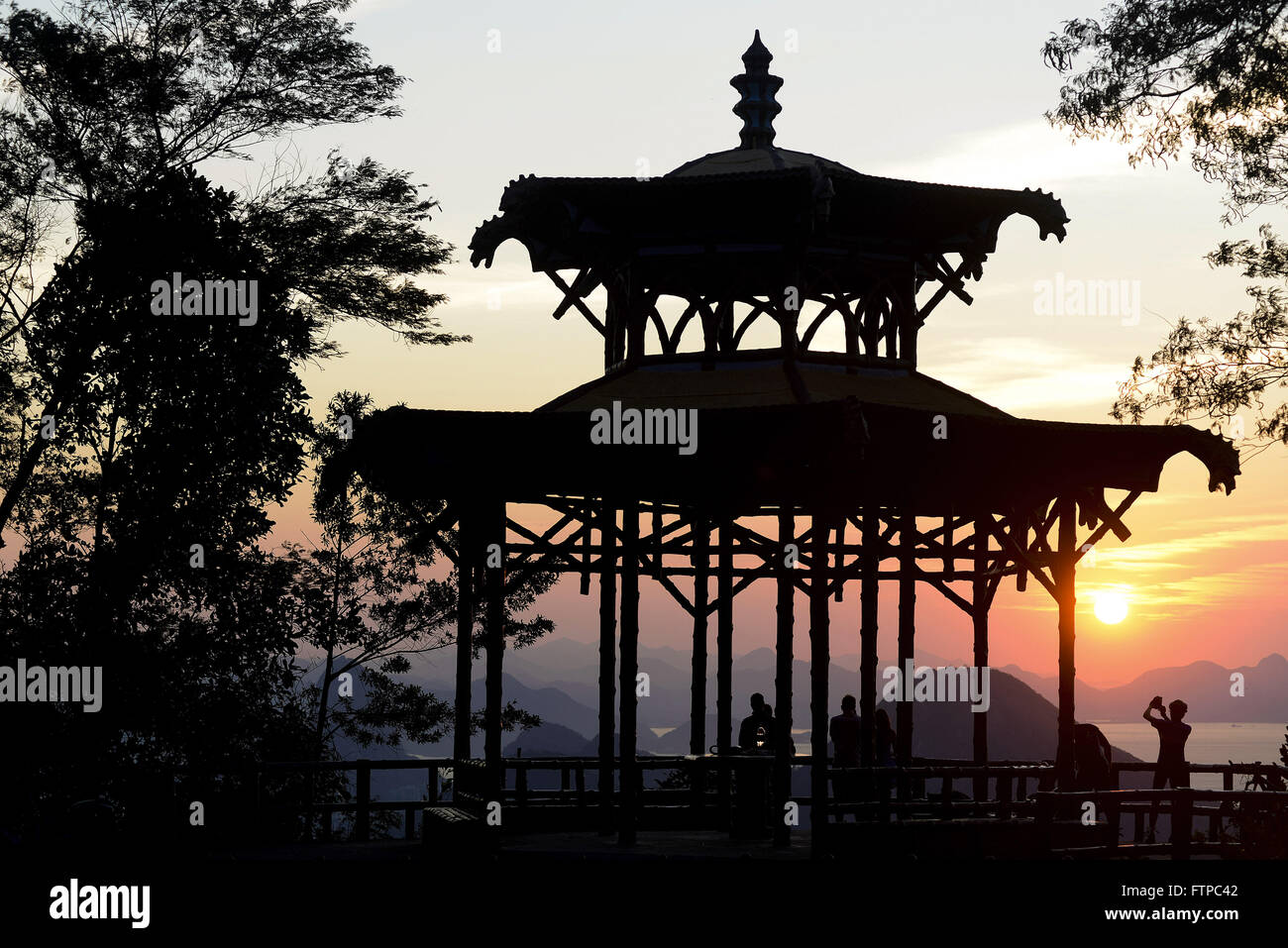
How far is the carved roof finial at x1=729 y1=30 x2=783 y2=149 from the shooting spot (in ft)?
82.7

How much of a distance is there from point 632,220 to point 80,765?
12529 mm

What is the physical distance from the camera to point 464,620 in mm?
21906

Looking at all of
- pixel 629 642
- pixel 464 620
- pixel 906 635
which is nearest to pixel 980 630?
pixel 906 635

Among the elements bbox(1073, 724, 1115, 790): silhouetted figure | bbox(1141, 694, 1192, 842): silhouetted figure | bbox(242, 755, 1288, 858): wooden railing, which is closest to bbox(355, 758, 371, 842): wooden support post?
bbox(242, 755, 1288, 858): wooden railing

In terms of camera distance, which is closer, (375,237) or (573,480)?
(573,480)

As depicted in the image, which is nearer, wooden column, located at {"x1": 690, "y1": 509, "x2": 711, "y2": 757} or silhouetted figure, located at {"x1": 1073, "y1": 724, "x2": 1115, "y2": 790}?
silhouetted figure, located at {"x1": 1073, "y1": 724, "x2": 1115, "y2": 790}

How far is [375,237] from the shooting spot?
36312 millimetres

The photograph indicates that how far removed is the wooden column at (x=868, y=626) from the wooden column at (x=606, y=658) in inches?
137

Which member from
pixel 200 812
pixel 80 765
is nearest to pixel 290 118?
pixel 80 765

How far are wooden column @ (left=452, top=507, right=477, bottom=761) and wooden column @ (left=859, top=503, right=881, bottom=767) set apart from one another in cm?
537

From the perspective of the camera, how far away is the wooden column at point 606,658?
70.3 feet
